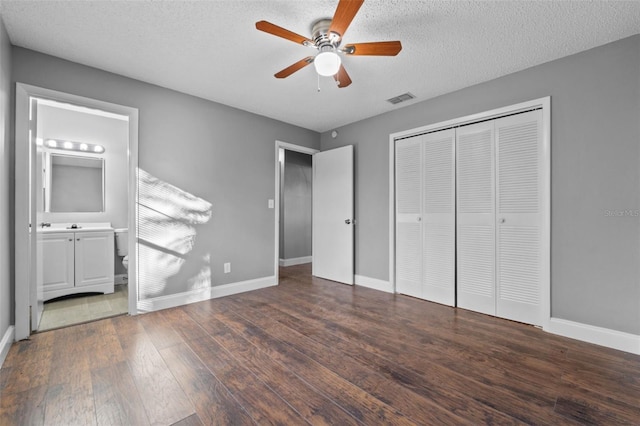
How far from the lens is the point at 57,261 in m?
3.43

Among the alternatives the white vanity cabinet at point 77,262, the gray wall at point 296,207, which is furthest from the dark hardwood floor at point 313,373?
the gray wall at point 296,207

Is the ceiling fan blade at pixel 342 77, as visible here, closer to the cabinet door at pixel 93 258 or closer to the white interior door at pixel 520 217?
the white interior door at pixel 520 217

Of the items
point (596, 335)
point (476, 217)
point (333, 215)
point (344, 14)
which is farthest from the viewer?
point (333, 215)

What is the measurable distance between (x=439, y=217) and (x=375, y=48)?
211 cm

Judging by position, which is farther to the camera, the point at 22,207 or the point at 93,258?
the point at 93,258

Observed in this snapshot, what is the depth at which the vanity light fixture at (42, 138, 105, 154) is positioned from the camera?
12.6 ft

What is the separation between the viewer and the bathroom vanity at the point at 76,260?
11.1ft

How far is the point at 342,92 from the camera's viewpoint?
10.6 feet

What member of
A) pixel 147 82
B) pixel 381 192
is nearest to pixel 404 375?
pixel 381 192

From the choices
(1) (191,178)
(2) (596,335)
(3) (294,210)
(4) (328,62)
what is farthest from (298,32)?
(3) (294,210)

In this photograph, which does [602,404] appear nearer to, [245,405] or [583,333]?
[583,333]

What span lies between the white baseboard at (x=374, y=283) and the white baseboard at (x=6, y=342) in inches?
141

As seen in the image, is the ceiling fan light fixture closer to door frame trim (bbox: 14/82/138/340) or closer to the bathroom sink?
door frame trim (bbox: 14/82/138/340)

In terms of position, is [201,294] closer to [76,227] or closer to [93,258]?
[93,258]
